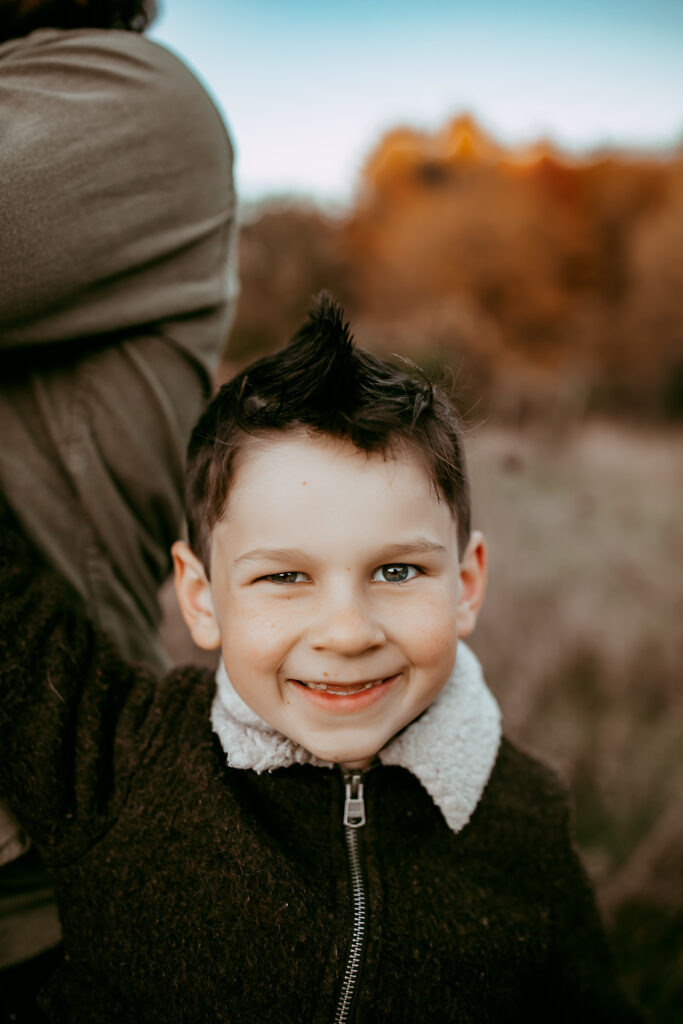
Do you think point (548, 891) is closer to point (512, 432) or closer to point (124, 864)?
point (124, 864)

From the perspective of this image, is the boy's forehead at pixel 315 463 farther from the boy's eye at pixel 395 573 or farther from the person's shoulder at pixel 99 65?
the person's shoulder at pixel 99 65

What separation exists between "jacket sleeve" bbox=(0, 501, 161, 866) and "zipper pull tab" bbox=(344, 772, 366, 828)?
389 millimetres

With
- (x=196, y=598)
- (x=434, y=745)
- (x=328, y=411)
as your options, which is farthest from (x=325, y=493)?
(x=434, y=745)

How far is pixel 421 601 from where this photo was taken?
133cm

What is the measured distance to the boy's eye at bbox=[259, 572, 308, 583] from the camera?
1319 mm

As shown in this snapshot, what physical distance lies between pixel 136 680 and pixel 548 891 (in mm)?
933

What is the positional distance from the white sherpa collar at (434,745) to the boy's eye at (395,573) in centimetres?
31

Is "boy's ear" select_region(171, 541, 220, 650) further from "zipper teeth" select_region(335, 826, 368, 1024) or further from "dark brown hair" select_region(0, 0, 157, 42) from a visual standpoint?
"dark brown hair" select_region(0, 0, 157, 42)

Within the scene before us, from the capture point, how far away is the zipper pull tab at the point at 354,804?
1.41 m

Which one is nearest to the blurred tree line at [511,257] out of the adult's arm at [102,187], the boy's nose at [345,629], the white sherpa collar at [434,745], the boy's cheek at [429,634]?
the adult's arm at [102,187]

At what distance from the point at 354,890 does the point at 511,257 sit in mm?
28591

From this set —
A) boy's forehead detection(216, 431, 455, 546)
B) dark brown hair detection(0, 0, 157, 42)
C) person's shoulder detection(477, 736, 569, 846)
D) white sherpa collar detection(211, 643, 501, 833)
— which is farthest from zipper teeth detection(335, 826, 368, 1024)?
dark brown hair detection(0, 0, 157, 42)

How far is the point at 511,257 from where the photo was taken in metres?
27.4

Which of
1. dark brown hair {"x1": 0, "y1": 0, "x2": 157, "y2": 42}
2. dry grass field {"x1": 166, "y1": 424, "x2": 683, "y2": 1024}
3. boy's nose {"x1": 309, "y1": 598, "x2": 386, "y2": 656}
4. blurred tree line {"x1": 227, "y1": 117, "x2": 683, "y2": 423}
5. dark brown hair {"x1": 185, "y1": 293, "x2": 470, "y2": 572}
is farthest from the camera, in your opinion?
blurred tree line {"x1": 227, "y1": 117, "x2": 683, "y2": 423}
